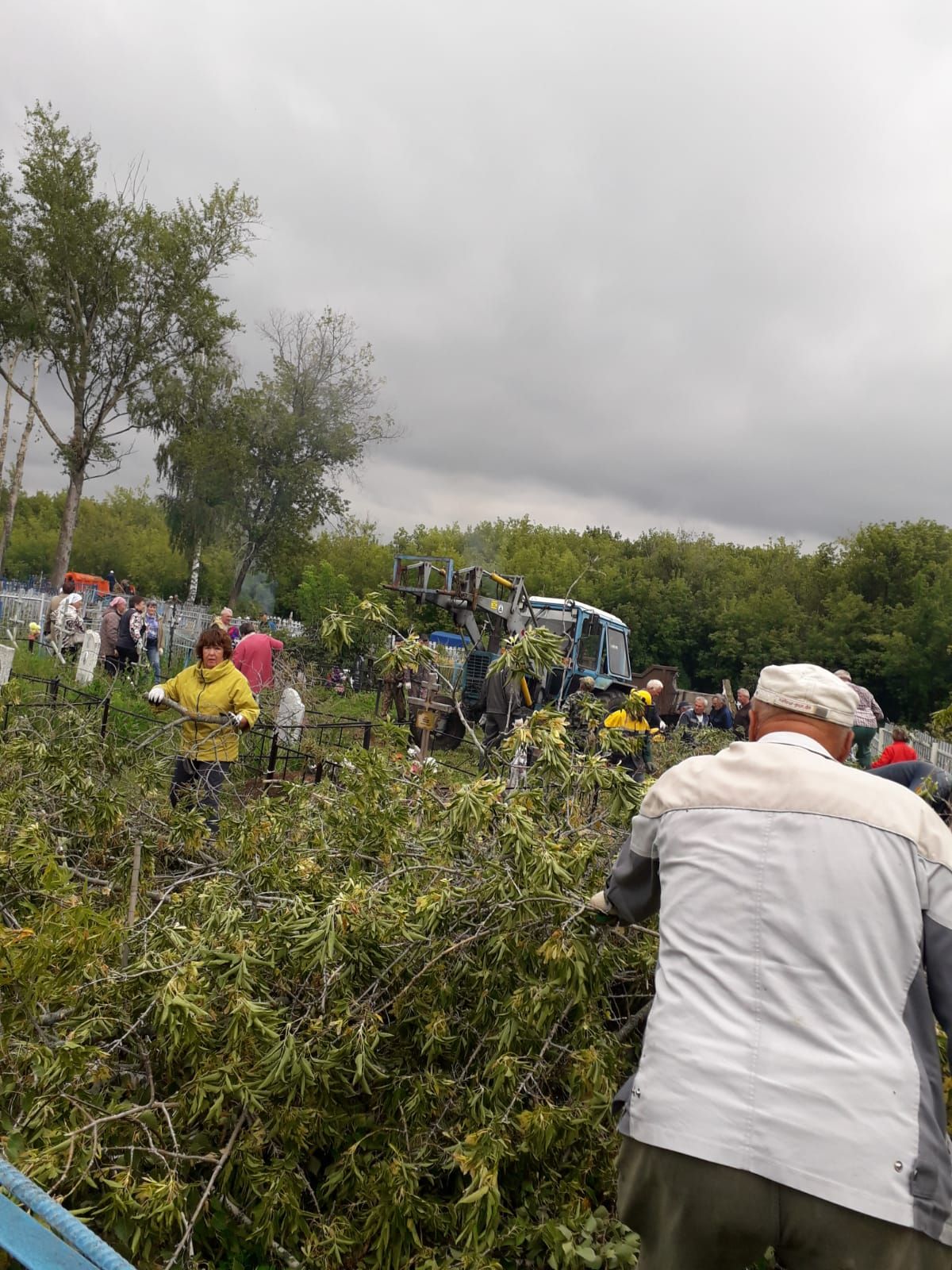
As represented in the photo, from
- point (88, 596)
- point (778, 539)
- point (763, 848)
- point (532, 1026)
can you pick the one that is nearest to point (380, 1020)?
point (532, 1026)

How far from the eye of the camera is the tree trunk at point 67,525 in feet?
79.2

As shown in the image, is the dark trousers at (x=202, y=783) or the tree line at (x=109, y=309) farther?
the tree line at (x=109, y=309)

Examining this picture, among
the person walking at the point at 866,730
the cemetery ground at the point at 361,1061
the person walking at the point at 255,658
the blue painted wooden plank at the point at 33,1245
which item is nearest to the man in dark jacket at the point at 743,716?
the person walking at the point at 866,730

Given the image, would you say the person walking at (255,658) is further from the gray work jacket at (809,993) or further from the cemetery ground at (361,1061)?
the gray work jacket at (809,993)

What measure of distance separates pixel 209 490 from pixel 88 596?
5.15 metres

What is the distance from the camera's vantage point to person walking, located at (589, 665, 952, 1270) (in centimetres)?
152

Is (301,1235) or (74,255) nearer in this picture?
(301,1235)

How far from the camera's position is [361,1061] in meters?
2.54

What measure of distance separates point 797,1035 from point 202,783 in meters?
4.32

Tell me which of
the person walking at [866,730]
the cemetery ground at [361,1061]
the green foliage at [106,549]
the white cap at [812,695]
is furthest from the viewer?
the green foliage at [106,549]

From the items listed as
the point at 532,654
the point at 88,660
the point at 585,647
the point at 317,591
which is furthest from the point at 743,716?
the point at 317,591

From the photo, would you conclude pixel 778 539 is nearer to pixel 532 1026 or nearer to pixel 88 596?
pixel 88 596

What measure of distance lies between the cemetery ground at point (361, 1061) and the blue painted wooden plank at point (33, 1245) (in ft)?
3.04

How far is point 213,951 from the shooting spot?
2.79m
